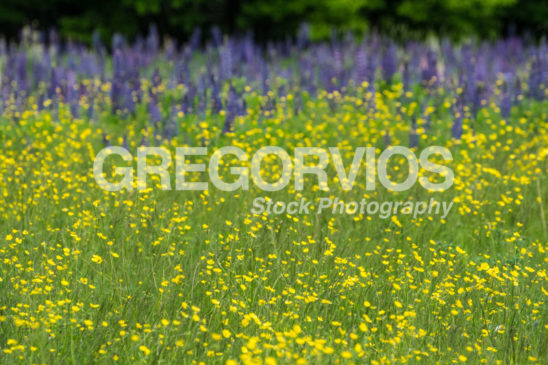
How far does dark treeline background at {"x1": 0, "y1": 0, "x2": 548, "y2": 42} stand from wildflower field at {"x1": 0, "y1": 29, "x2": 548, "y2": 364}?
592 cm

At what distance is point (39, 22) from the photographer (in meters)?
18.7

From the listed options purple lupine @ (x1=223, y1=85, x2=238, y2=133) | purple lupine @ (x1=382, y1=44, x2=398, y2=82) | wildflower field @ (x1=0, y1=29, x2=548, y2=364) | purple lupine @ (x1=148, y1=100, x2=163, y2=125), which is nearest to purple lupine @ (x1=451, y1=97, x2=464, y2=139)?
wildflower field @ (x1=0, y1=29, x2=548, y2=364)

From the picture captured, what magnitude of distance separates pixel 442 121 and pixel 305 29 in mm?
5313

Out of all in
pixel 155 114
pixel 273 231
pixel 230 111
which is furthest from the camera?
pixel 155 114

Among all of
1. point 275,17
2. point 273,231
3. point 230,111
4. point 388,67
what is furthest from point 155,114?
point 275,17

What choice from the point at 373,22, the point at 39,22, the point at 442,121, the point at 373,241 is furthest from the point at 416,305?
the point at 39,22

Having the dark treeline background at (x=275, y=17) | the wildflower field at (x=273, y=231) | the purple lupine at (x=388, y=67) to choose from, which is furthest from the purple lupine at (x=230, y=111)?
the dark treeline background at (x=275, y=17)

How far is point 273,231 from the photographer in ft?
15.9

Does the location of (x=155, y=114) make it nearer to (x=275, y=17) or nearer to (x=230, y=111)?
(x=230, y=111)

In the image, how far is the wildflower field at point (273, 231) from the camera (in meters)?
3.65

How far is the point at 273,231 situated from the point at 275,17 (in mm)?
11889

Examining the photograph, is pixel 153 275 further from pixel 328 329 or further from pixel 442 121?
pixel 442 121

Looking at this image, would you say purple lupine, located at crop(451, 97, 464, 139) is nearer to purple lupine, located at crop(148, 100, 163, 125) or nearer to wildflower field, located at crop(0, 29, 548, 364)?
wildflower field, located at crop(0, 29, 548, 364)

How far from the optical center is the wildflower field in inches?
144
